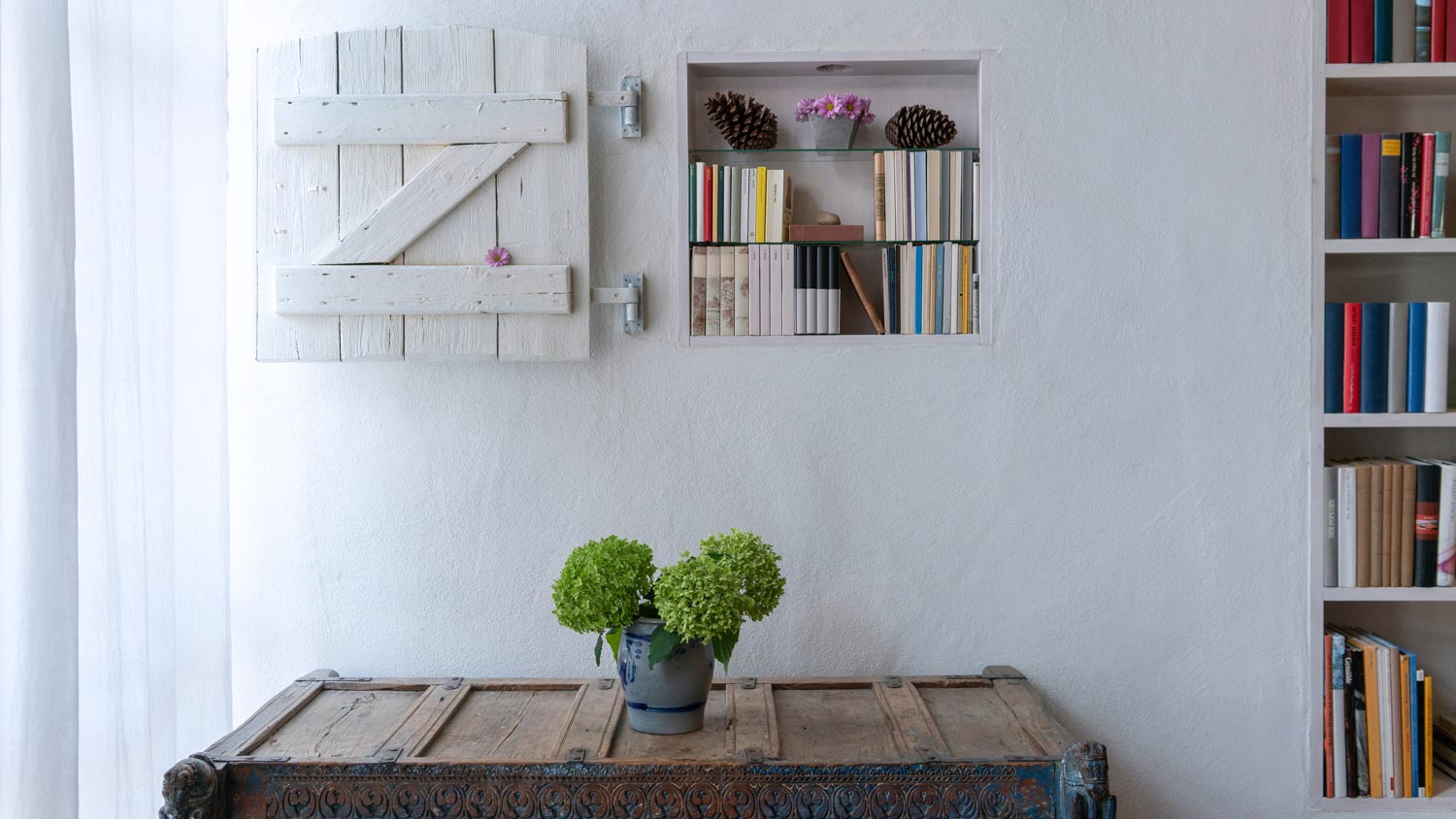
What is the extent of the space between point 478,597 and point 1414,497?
198cm

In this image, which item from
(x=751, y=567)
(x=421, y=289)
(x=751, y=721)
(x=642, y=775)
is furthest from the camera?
(x=421, y=289)

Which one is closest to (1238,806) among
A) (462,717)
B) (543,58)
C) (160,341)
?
(462,717)

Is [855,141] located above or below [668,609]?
above

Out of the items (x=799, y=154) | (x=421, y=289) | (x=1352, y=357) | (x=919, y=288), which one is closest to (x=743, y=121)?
(x=799, y=154)

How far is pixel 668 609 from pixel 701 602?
0.21 ft

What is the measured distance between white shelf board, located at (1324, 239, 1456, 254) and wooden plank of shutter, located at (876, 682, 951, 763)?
127 cm

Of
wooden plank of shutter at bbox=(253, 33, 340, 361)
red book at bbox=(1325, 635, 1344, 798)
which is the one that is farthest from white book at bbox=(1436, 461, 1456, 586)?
wooden plank of shutter at bbox=(253, 33, 340, 361)

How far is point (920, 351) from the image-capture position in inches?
89.4

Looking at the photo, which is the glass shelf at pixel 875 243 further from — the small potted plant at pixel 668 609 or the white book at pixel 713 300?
the small potted plant at pixel 668 609

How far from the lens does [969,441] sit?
7.48 ft

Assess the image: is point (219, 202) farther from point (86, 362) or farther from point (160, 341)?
point (86, 362)

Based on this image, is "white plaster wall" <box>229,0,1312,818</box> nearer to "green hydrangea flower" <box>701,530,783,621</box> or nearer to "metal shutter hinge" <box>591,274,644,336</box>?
"metal shutter hinge" <box>591,274,644,336</box>

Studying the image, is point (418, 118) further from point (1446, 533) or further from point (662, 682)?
point (1446, 533)

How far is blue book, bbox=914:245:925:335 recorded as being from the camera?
2.24 meters
